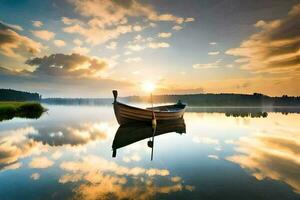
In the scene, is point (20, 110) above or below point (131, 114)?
below

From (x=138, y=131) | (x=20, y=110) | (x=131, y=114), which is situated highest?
(x=131, y=114)

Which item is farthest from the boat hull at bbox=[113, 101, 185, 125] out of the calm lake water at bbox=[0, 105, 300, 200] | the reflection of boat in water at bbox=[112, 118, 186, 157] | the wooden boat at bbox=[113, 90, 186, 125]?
the calm lake water at bbox=[0, 105, 300, 200]

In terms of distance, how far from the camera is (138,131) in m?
23.8

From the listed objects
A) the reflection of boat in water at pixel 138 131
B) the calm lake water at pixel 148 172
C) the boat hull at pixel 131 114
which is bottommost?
the reflection of boat in water at pixel 138 131

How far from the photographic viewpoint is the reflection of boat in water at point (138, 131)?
17.9 m

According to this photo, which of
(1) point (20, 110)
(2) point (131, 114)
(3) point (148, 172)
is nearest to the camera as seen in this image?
(3) point (148, 172)

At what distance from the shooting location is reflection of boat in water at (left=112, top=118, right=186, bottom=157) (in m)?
17.9

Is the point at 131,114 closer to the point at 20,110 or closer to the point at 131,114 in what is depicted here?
the point at 131,114

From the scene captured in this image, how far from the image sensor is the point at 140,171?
995 centimetres

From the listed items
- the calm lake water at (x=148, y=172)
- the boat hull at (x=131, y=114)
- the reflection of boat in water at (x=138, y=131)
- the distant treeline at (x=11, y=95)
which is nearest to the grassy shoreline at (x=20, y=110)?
the boat hull at (x=131, y=114)

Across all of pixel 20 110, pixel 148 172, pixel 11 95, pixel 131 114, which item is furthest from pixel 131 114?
pixel 11 95

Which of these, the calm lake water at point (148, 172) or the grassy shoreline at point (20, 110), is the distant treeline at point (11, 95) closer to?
the grassy shoreline at point (20, 110)

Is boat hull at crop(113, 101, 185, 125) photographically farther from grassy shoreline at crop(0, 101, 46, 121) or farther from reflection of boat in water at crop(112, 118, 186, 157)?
grassy shoreline at crop(0, 101, 46, 121)

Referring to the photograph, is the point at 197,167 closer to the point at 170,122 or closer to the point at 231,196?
the point at 231,196
